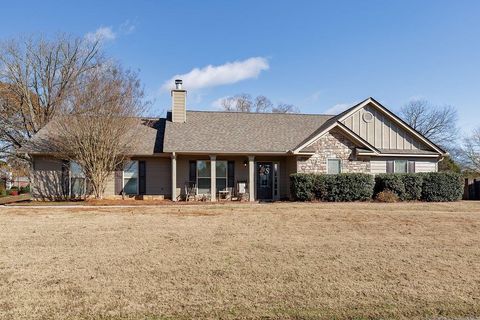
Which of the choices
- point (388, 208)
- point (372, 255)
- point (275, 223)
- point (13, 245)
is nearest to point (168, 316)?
point (372, 255)

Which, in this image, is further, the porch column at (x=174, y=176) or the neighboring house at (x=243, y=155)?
the neighboring house at (x=243, y=155)

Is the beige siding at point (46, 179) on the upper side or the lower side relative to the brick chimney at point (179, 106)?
lower

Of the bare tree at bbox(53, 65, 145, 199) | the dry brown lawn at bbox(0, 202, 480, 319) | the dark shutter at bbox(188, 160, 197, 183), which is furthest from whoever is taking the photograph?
the dark shutter at bbox(188, 160, 197, 183)

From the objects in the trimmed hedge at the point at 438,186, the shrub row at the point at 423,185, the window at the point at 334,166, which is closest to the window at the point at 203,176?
the window at the point at 334,166

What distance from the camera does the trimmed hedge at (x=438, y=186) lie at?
17297 mm

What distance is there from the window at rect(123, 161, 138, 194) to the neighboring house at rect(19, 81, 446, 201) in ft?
0.16

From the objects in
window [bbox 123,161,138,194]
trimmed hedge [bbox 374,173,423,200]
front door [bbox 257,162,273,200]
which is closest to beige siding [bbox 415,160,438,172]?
trimmed hedge [bbox 374,173,423,200]

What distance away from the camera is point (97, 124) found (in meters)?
16.1

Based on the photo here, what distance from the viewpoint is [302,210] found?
1309 cm

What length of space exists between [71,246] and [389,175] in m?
14.4

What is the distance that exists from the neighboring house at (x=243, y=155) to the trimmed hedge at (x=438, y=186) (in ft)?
7.10

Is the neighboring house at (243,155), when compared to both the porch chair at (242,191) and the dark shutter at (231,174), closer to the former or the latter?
the dark shutter at (231,174)

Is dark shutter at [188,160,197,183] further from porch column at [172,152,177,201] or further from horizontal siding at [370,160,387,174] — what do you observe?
horizontal siding at [370,160,387,174]

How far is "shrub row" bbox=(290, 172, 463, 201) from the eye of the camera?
1638 cm
